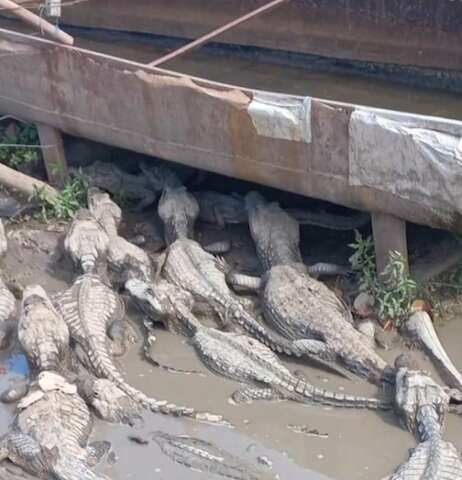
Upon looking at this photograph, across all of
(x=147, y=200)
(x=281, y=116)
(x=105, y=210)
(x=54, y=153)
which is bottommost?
(x=147, y=200)

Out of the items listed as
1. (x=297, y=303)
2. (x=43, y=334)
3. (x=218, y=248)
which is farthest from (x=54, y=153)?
(x=297, y=303)

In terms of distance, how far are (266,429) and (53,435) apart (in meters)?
1.49

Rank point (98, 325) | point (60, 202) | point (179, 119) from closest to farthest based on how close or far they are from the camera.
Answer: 1. point (98, 325)
2. point (179, 119)
3. point (60, 202)

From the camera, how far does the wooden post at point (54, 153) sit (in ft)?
34.2

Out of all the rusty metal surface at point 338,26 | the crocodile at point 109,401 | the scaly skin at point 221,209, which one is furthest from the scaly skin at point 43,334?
the rusty metal surface at point 338,26

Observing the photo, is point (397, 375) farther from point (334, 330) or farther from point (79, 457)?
point (79, 457)

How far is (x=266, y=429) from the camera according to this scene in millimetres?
6832

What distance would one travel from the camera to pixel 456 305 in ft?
25.6

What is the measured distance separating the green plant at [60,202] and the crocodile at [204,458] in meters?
3.70

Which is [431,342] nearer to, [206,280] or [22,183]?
[206,280]

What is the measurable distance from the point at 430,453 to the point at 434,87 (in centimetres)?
537

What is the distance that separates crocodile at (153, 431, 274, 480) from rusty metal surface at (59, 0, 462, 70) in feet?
18.2

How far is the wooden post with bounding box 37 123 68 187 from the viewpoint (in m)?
10.4

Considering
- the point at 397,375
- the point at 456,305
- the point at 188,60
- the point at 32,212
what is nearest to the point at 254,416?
the point at 397,375
